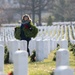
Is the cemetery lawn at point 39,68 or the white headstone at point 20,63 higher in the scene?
the white headstone at point 20,63

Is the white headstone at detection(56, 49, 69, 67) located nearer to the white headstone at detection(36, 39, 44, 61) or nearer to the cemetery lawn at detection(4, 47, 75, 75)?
the cemetery lawn at detection(4, 47, 75, 75)

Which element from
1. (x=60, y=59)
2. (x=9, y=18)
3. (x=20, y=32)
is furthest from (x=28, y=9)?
(x=60, y=59)

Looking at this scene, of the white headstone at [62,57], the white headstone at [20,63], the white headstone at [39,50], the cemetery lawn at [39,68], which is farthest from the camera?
the white headstone at [39,50]

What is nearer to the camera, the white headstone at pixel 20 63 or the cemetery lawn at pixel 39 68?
the white headstone at pixel 20 63

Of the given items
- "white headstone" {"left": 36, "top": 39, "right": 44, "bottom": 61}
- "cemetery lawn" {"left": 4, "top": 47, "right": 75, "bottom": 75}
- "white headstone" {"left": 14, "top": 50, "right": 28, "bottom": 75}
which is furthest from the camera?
"white headstone" {"left": 36, "top": 39, "right": 44, "bottom": 61}

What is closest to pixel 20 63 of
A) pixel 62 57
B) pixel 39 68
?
pixel 62 57

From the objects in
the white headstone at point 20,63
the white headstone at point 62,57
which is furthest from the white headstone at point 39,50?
the white headstone at point 20,63

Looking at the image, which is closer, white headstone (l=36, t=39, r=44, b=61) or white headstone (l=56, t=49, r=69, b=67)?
white headstone (l=56, t=49, r=69, b=67)

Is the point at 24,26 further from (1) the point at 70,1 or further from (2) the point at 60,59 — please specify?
(1) the point at 70,1

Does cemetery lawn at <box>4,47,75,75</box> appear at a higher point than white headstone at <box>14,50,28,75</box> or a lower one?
lower

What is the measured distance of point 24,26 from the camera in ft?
51.0

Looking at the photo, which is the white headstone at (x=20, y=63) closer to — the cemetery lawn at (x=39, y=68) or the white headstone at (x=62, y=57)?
the white headstone at (x=62, y=57)

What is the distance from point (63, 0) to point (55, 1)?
3.72 metres

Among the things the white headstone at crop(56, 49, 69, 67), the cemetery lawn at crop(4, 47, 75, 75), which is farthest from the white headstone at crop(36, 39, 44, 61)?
the white headstone at crop(56, 49, 69, 67)
